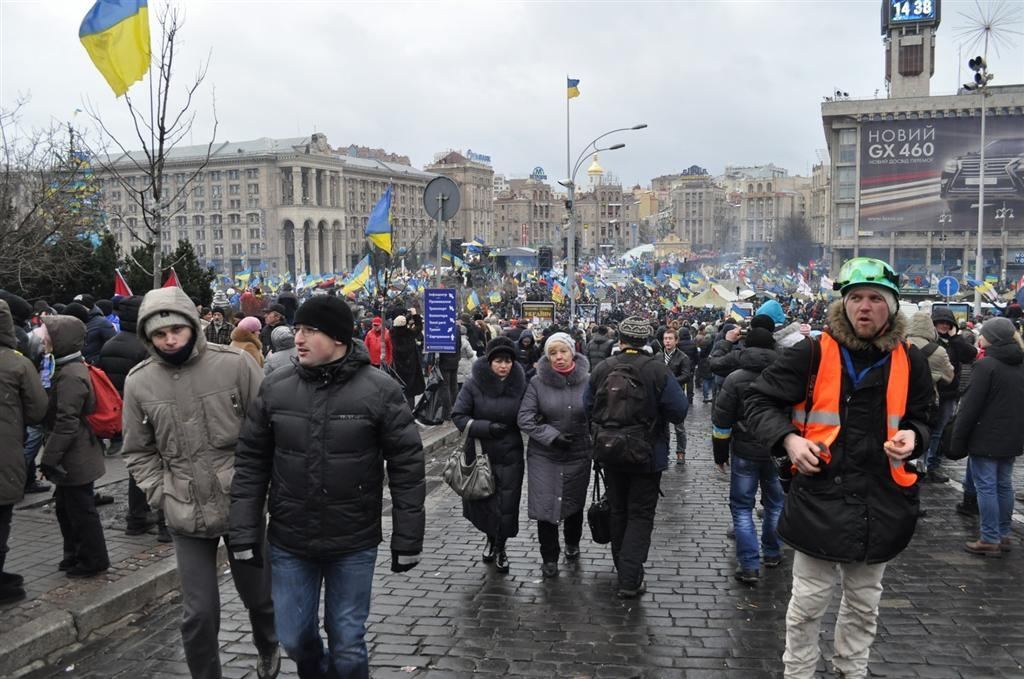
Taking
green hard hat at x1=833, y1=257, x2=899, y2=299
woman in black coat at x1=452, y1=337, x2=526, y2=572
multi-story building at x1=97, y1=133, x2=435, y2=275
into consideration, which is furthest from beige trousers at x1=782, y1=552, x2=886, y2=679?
multi-story building at x1=97, y1=133, x2=435, y2=275

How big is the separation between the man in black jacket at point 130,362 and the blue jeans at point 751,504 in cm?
399

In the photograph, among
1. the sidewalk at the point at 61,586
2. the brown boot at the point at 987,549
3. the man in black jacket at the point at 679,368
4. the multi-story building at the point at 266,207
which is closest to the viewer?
the sidewalk at the point at 61,586

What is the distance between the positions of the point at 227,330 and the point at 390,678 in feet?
30.6

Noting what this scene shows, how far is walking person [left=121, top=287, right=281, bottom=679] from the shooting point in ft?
Answer: 13.1

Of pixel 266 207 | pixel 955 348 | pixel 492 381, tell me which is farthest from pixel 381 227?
pixel 266 207

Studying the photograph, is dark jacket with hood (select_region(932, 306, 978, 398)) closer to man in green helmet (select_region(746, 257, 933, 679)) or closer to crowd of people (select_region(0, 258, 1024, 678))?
crowd of people (select_region(0, 258, 1024, 678))

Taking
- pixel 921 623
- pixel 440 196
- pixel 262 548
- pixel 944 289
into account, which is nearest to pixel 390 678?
pixel 262 548

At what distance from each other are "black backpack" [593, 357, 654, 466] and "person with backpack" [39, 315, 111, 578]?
3.25 metres

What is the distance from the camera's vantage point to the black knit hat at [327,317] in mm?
3678

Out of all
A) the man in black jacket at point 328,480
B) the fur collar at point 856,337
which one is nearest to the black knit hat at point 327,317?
the man in black jacket at point 328,480

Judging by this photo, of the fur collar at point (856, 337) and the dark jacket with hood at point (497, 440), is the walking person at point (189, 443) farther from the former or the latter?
the fur collar at point (856, 337)

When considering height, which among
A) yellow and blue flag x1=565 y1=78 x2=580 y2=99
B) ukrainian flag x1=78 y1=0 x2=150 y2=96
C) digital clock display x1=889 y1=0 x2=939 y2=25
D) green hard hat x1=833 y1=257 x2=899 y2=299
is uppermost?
digital clock display x1=889 y1=0 x2=939 y2=25

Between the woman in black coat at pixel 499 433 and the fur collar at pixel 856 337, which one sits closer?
the fur collar at pixel 856 337

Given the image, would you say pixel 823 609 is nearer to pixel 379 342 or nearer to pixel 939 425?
pixel 939 425
